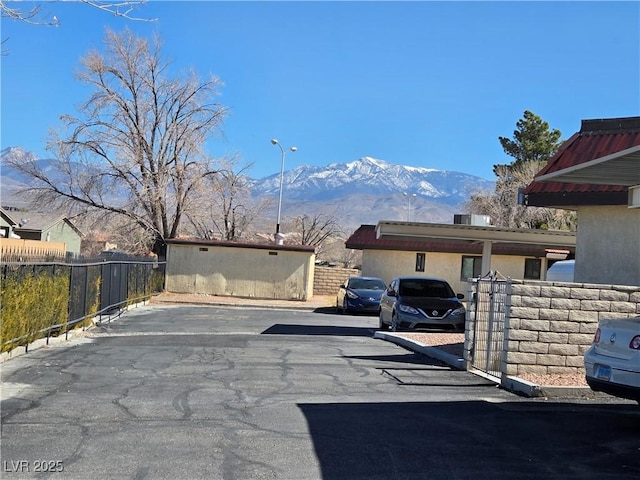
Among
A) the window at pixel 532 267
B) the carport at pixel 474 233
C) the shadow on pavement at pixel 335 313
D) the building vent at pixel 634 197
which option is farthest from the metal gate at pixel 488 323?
the window at pixel 532 267

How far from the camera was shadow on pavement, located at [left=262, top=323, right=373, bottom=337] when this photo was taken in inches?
683

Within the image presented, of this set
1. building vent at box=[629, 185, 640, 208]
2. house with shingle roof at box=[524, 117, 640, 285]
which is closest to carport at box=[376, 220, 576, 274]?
house with shingle roof at box=[524, 117, 640, 285]

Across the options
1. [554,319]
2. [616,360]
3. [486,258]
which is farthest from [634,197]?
[486,258]

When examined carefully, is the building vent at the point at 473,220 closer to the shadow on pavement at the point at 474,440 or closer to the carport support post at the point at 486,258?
the carport support post at the point at 486,258

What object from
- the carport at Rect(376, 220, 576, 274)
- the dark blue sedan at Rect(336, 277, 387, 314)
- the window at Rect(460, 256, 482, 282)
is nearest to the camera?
the carport at Rect(376, 220, 576, 274)

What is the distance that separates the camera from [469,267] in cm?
3828

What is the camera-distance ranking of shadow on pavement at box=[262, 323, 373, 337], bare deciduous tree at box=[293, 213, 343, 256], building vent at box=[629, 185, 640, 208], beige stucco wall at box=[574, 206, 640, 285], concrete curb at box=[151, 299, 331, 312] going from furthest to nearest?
bare deciduous tree at box=[293, 213, 343, 256], concrete curb at box=[151, 299, 331, 312], shadow on pavement at box=[262, 323, 373, 337], beige stucco wall at box=[574, 206, 640, 285], building vent at box=[629, 185, 640, 208]

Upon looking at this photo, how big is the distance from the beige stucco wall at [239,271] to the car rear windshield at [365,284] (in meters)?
5.41

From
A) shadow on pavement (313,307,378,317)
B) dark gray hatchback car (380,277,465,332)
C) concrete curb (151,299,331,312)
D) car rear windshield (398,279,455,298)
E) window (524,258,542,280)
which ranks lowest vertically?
concrete curb (151,299,331,312)

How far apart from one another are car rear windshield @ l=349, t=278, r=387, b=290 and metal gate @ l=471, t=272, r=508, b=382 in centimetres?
1539

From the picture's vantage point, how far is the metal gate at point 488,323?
1092 cm

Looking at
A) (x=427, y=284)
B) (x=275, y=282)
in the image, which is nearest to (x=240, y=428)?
(x=427, y=284)

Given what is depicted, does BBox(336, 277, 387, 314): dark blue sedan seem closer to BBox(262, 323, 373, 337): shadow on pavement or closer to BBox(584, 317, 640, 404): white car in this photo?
BBox(262, 323, 373, 337): shadow on pavement

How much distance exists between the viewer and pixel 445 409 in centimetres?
813
